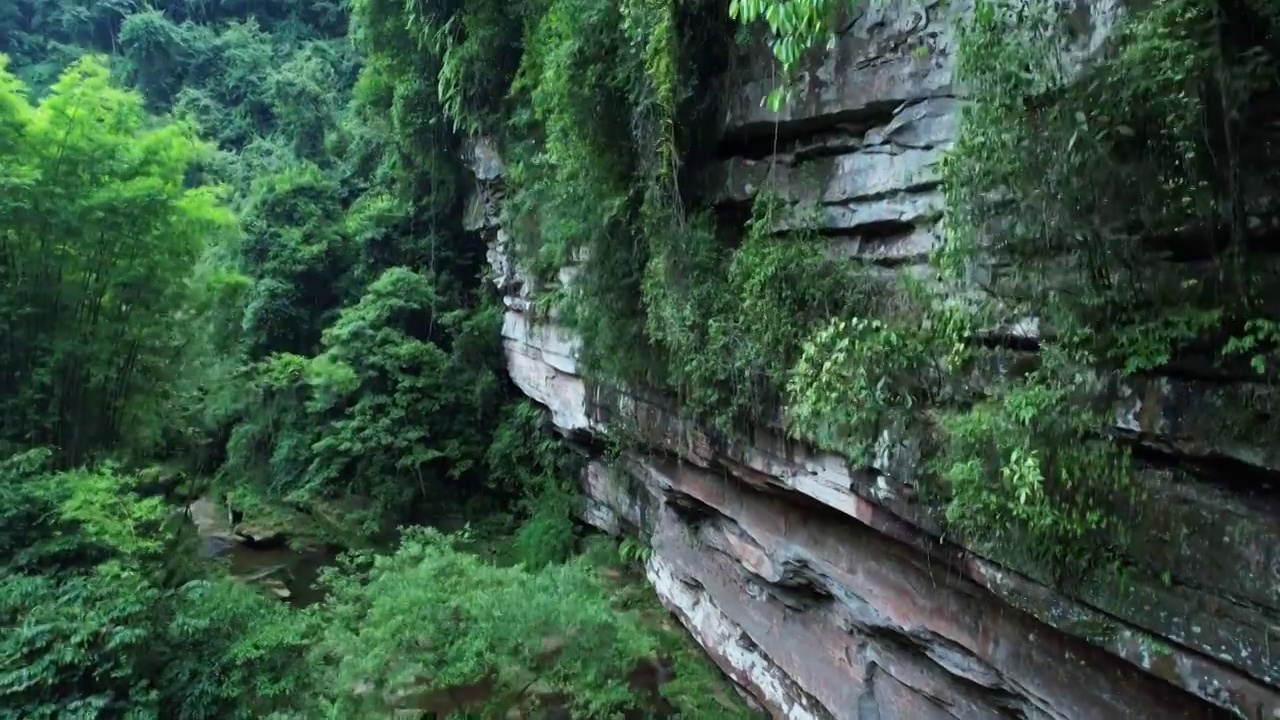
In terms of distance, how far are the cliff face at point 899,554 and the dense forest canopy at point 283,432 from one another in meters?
1.09

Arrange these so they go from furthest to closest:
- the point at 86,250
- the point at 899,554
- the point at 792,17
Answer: the point at 86,250 < the point at 899,554 < the point at 792,17

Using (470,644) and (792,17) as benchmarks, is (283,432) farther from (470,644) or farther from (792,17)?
(792,17)

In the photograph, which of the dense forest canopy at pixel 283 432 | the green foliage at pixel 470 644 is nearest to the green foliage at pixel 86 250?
the dense forest canopy at pixel 283 432

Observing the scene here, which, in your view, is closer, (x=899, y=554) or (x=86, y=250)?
(x=899, y=554)

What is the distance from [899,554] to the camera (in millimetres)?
4574

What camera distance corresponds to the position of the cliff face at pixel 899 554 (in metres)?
2.83

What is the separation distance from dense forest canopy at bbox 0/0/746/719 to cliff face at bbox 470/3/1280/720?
3.58ft

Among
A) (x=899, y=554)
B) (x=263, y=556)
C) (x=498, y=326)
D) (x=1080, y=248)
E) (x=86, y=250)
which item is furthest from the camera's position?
(x=498, y=326)

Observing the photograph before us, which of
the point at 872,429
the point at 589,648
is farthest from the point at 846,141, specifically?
the point at 589,648

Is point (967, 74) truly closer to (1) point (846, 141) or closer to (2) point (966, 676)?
(1) point (846, 141)

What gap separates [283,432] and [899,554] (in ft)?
32.5

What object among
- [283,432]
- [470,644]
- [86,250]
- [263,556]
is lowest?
[263,556]

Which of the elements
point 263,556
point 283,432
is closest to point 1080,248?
point 263,556

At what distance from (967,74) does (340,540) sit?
1003 centimetres
